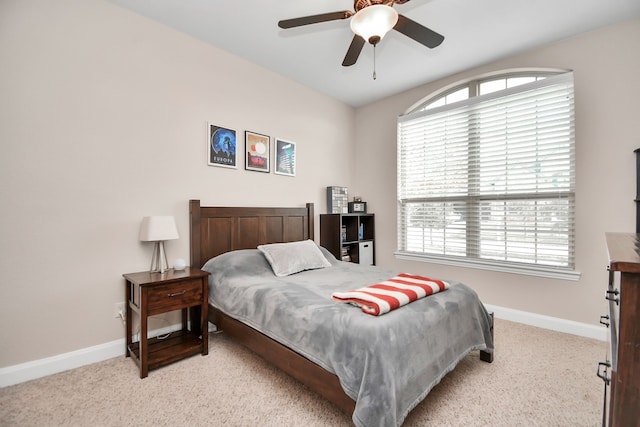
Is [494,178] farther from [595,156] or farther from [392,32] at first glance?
[392,32]

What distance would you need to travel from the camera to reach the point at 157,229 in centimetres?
222

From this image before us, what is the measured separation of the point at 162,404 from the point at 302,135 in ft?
9.96

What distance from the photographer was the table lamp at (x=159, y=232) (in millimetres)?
2203

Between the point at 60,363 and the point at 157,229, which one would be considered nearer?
the point at 60,363

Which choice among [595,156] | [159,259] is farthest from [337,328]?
[595,156]

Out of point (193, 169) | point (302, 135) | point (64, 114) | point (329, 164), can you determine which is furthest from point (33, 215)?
point (329, 164)

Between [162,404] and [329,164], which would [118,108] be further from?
[329,164]

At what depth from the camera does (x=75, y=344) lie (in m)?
2.08

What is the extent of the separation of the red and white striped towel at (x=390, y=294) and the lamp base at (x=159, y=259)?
147 cm

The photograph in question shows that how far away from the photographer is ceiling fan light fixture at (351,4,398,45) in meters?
1.57

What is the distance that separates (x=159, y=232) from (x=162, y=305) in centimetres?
57

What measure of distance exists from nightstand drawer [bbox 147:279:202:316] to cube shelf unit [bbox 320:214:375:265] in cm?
186

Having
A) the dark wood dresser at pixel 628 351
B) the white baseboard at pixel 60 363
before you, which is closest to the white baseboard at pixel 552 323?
the dark wood dresser at pixel 628 351

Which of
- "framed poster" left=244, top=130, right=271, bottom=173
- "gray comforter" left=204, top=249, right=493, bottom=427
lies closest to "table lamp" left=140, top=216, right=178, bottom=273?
"gray comforter" left=204, top=249, right=493, bottom=427
